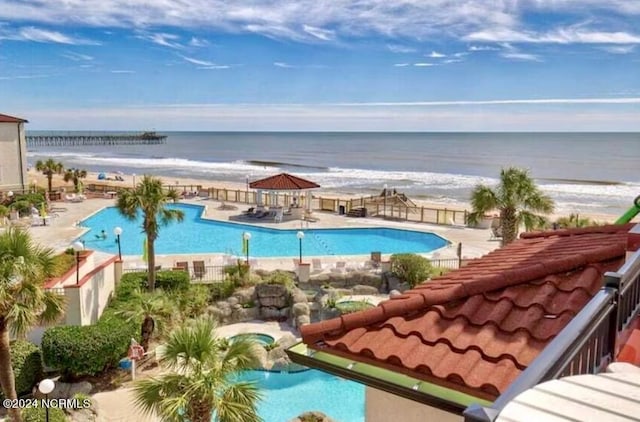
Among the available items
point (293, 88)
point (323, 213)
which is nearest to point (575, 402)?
point (323, 213)

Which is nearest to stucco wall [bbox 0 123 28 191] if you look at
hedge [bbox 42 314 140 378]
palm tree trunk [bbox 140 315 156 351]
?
palm tree trunk [bbox 140 315 156 351]

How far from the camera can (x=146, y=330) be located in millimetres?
13008

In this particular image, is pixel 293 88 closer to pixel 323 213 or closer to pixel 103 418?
pixel 323 213

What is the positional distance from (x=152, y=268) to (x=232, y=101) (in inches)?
6139

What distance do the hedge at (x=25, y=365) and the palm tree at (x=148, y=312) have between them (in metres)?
2.01

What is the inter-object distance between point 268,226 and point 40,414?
61.4 feet

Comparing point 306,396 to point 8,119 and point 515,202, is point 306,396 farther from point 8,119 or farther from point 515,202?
point 8,119

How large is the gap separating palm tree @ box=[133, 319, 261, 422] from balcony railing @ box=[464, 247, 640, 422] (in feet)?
16.4

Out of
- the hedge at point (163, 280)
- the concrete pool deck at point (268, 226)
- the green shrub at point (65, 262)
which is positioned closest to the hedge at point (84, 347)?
the green shrub at point (65, 262)

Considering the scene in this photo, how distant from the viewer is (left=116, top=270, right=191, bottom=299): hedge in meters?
15.5

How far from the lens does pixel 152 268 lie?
1524 centimetres

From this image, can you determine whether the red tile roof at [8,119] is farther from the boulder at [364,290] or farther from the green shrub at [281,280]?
the boulder at [364,290]

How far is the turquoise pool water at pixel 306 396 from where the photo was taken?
1079cm

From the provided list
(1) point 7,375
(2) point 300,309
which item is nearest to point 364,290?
(2) point 300,309
